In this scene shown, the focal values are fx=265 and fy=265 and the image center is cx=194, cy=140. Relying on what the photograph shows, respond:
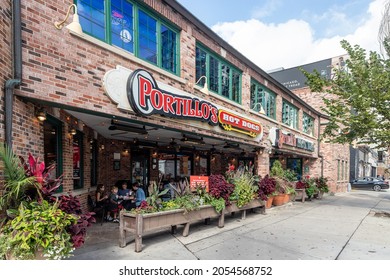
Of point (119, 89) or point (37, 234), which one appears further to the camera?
point (119, 89)

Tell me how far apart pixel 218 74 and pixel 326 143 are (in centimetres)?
1440

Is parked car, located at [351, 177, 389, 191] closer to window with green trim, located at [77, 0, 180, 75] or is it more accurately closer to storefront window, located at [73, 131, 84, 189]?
window with green trim, located at [77, 0, 180, 75]

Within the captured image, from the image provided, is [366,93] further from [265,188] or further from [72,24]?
[72,24]

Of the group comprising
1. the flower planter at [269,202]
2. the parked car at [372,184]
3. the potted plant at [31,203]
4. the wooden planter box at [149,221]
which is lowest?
the parked car at [372,184]

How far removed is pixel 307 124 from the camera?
20.0m

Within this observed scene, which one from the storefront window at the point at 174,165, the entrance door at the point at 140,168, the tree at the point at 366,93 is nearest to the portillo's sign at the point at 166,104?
the entrance door at the point at 140,168

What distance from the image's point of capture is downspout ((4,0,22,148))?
4.23 metres

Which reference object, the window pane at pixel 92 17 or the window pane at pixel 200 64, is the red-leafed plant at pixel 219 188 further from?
the window pane at pixel 92 17

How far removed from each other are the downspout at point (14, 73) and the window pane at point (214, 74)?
6.27 metres

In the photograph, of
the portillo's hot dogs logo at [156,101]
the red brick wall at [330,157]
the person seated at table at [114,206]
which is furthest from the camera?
the red brick wall at [330,157]

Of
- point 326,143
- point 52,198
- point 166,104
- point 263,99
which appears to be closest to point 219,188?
point 166,104

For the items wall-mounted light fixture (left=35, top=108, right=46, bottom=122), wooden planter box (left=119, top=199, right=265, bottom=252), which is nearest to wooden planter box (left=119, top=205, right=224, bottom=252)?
wooden planter box (left=119, top=199, right=265, bottom=252)

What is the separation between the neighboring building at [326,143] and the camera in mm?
20984

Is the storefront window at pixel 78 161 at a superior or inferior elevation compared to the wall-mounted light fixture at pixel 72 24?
inferior
